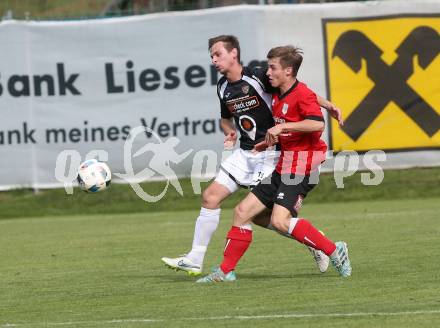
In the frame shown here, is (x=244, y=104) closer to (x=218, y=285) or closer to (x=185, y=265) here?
(x=185, y=265)

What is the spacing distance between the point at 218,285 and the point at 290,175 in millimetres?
1096

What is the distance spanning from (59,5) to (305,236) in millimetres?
16458

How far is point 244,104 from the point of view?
959 centimetres

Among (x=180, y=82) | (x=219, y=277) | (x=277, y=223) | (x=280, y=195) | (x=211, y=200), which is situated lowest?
(x=219, y=277)

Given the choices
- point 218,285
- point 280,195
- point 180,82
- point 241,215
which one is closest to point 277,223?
point 280,195

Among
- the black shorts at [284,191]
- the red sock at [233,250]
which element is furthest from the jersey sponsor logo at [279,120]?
the red sock at [233,250]

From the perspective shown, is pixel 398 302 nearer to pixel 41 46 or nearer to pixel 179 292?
pixel 179 292

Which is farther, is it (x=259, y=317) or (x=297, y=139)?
(x=297, y=139)

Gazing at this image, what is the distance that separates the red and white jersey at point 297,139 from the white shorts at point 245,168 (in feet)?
1.01

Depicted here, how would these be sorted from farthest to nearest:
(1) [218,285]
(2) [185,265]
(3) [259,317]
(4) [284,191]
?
(2) [185,265] < (4) [284,191] < (1) [218,285] < (3) [259,317]

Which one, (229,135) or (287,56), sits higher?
(287,56)

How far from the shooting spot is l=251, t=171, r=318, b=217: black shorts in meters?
9.09

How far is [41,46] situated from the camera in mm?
17734

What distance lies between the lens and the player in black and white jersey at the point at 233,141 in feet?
31.1
